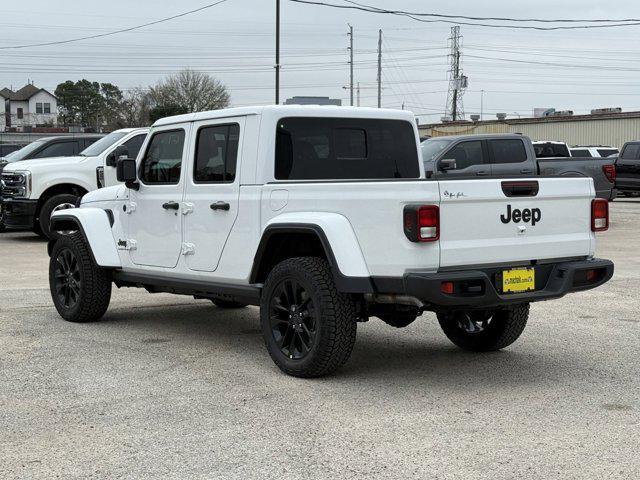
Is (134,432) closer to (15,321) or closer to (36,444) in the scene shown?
(36,444)

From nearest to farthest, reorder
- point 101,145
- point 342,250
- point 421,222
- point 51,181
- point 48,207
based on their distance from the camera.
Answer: point 421,222 < point 342,250 < point 48,207 < point 51,181 < point 101,145

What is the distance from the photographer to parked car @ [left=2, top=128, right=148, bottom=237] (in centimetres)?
1644

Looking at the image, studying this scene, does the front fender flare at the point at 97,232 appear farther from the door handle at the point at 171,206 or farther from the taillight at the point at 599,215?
the taillight at the point at 599,215

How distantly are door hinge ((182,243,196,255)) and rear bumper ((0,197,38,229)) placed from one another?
9.93 metres

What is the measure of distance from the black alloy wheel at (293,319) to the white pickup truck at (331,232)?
0.03 ft

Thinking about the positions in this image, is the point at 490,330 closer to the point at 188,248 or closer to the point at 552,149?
the point at 188,248

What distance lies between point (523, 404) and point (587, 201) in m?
1.64

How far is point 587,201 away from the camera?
650 centimetres

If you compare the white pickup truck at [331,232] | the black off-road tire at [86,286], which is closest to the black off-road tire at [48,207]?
the black off-road tire at [86,286]

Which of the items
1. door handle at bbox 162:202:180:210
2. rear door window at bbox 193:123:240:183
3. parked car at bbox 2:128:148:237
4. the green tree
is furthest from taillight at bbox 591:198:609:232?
the green tree

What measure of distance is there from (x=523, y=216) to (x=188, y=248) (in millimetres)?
2642

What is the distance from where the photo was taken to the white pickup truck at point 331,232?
5762 millimetres

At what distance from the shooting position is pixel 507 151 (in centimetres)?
1828

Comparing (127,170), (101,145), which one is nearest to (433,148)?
(101,145)
